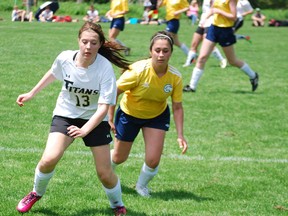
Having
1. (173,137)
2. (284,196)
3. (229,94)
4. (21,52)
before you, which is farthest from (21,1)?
(284,196)

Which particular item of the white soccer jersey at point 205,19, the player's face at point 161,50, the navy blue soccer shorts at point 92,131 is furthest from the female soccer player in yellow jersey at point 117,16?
the navy blue soccer shorts at point 92,131

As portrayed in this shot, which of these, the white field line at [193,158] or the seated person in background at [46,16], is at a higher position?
the white field line at [193,158]

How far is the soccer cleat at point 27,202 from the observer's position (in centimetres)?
555

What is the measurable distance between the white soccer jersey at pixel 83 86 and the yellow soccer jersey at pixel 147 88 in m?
0.76

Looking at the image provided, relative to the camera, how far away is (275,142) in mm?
9016

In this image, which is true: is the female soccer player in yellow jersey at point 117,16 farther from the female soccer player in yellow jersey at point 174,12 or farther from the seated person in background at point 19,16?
the seated person in background at point 19,16

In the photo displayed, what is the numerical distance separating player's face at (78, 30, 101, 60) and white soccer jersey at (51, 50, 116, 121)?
0.11 meters

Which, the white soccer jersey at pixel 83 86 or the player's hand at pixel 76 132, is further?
the white soccer jersey at pixel 83 86

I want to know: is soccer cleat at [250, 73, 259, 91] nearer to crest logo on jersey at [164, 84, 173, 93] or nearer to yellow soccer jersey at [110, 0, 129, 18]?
yellow soccer jersey at [110, 0, 129, 18]

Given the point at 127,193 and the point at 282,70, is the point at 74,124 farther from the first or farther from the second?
the point at 282,70

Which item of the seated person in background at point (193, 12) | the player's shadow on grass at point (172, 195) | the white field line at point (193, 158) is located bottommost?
the seated person in background at point (193, 12)

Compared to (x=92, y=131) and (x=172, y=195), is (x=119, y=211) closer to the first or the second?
(x=92, y=131)

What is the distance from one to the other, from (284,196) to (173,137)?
2825 millimetres

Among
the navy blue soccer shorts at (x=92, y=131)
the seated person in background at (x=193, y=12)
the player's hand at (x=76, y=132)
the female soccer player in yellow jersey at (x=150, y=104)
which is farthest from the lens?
the seated person in background at (x=193, y=12)
